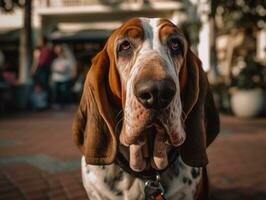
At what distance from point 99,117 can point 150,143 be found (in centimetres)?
34

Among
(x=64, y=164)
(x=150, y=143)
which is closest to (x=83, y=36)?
(x=64, y=164)

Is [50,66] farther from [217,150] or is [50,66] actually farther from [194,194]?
[194,194]

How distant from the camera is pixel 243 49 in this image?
1269 centimetres

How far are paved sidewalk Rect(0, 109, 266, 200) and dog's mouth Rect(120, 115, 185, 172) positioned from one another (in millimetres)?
1665

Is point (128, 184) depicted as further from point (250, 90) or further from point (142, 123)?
point (250, 90)

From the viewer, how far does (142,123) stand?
78.7 inches

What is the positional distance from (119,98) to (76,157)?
3.30 metres

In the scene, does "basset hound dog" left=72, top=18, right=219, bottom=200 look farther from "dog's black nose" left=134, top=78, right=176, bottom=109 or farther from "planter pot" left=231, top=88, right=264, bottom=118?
"planter pot" left=231, top=88, right=264, bottom=118

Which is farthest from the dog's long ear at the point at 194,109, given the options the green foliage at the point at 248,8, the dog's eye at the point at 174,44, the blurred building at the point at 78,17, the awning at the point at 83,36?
the blurred building at the point at 78,17

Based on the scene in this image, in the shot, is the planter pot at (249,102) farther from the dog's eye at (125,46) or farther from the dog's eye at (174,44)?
the dog's eye at (125,46)

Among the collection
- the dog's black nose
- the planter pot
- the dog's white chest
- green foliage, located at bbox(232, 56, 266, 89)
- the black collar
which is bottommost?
the planter pot


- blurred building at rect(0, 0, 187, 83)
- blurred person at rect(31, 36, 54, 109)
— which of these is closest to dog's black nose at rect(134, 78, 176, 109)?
blurred person at rect(31, 36, 54, 109)

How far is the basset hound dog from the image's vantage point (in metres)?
2.08

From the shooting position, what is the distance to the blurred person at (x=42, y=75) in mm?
11953
